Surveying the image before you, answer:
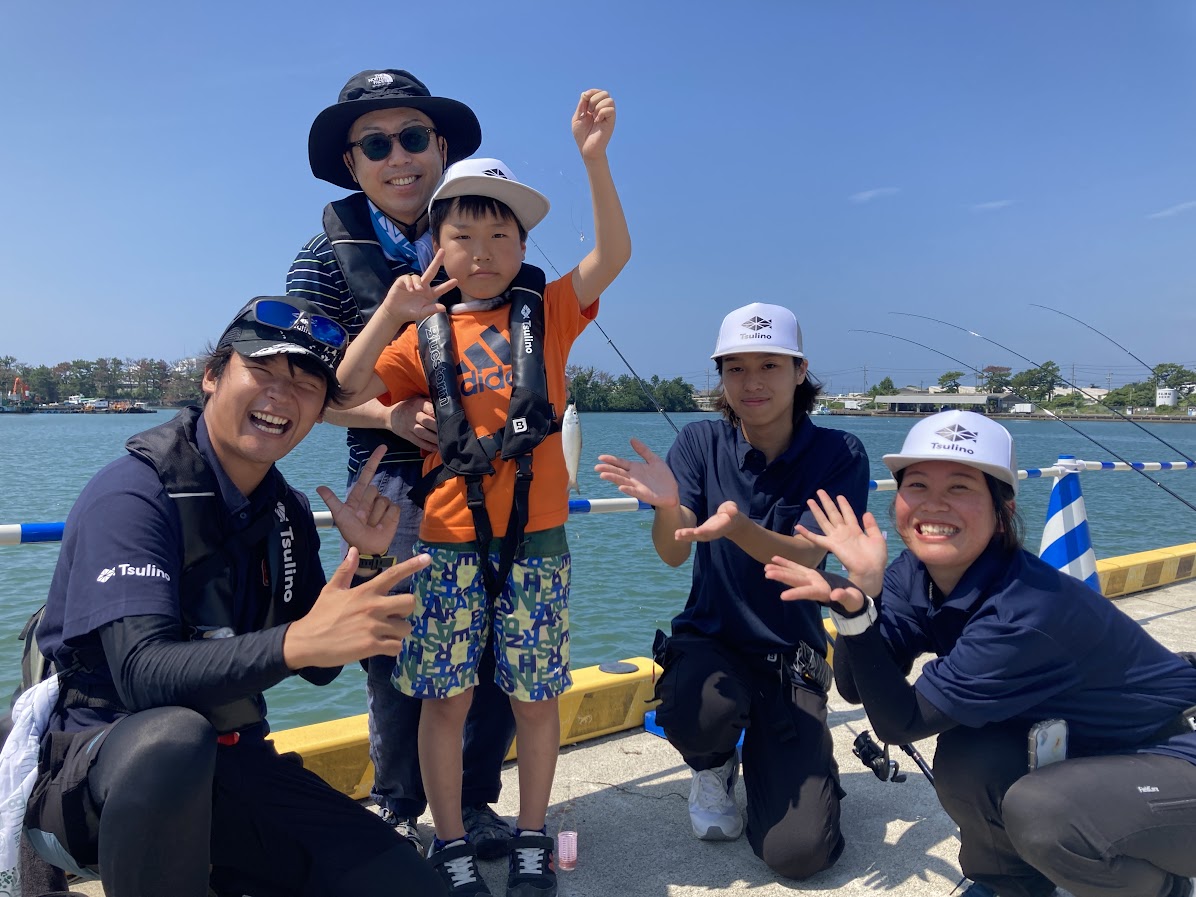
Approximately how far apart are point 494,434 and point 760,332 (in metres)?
1.14

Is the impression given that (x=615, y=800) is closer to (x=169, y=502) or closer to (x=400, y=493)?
(x=400, y=493)

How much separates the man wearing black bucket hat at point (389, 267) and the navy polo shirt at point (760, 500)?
3.20 feet

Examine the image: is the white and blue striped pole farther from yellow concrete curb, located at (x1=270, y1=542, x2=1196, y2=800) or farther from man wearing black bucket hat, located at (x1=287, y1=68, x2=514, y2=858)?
man wearing black bucket hat, located at (x1=287, y1=68, x2=514, y2=858)

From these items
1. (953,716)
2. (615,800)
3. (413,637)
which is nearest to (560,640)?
(413,637)

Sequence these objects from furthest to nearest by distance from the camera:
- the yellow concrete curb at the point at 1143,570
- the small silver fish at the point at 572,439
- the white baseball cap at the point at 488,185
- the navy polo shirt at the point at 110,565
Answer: the yellow concrete curb at the point at 1143,570
the small silver fish at the point at 572,439
the white baseball cap at the point at 488,185
the navy polo shirt at the point at 110,565

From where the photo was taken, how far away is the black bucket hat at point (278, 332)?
2.16 metres

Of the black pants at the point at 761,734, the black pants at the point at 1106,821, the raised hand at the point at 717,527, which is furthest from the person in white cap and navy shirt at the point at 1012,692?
the black pants at the point at 761,734

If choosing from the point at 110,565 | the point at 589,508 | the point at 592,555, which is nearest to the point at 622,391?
the point at 592,555

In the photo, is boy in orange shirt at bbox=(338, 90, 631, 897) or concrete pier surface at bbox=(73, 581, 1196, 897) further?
concrete pier surface at bbox=(73, 581, 1196, 897)

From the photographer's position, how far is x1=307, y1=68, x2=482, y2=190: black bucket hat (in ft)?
9.64

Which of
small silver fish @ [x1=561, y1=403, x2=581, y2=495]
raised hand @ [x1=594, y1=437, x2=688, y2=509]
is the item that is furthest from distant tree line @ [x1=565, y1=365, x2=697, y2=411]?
raised hand @ [x1=594, y1=437, x2=688, y2=509]

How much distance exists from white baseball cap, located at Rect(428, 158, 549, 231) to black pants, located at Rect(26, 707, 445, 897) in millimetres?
1677

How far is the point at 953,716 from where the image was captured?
2389 mm

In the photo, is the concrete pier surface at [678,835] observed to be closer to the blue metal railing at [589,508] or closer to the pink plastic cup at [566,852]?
the pink plastic cup at [566,852]
